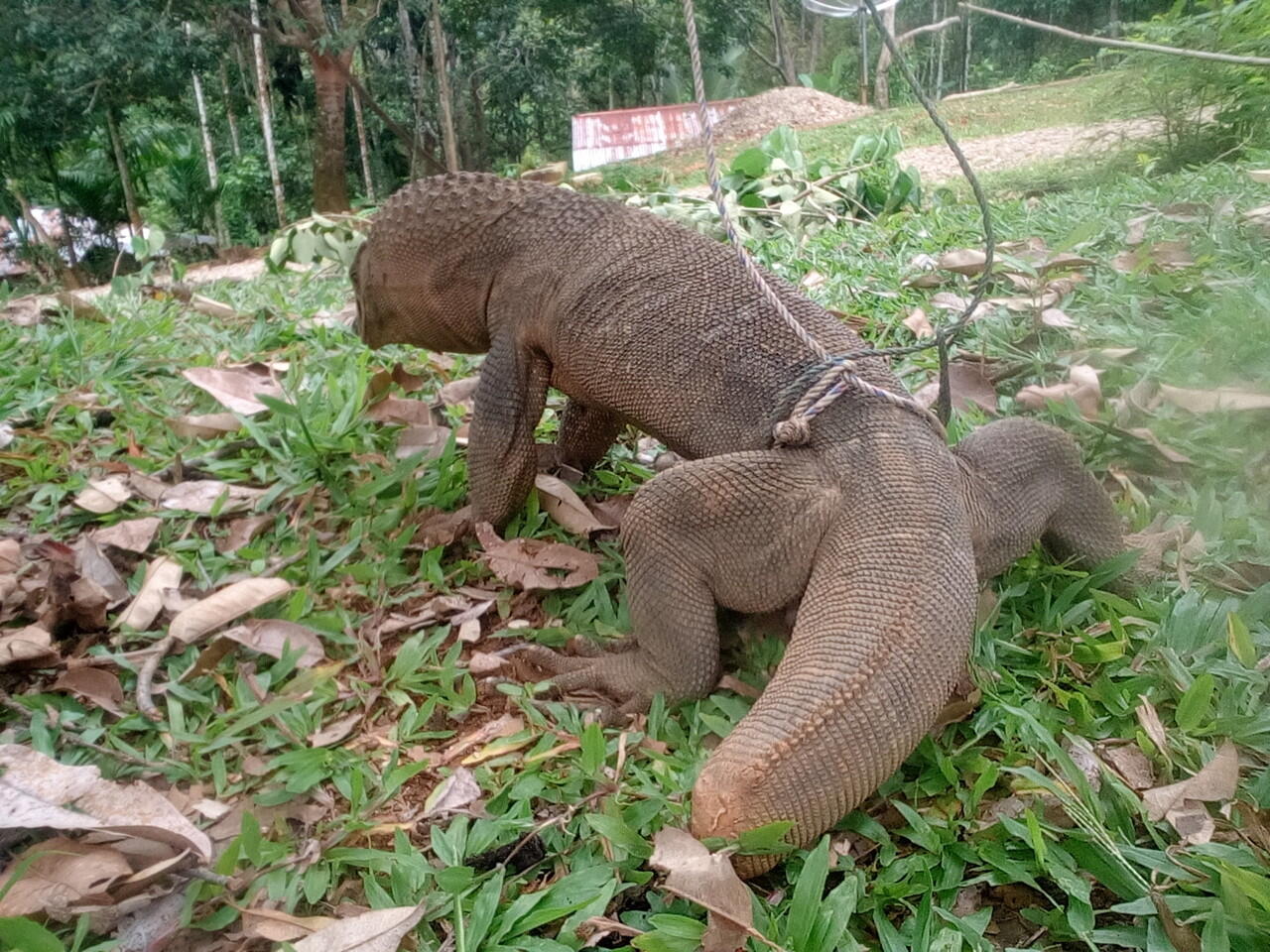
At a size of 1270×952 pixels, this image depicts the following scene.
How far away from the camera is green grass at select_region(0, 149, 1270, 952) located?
154 centimetres

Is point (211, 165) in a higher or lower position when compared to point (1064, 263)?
higher

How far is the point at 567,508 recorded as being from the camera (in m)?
2.88

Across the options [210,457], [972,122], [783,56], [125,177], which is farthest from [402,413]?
[125,177]

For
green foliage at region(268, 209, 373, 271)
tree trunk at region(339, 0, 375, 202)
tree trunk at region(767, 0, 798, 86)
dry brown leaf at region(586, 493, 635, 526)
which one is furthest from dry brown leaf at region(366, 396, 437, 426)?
tree trunk at region(767, 0, 798, 86)

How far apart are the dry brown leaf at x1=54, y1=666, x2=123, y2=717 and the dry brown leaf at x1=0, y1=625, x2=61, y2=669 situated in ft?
0.27

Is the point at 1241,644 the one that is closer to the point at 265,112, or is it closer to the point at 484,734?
the point at 484,734

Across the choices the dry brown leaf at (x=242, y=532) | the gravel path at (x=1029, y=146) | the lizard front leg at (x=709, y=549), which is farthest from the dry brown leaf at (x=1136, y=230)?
the dry brown leaf at (x=242, y=532)

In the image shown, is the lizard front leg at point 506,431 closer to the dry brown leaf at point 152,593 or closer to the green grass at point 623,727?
the green grass at point 623,727

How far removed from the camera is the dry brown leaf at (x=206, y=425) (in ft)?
11.0

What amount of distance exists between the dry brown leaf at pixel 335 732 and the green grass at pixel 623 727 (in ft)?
0.09

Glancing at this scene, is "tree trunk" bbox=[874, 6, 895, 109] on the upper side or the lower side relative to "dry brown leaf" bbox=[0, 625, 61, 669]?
upper

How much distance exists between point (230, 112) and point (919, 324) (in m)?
9.96

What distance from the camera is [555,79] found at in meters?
8.66

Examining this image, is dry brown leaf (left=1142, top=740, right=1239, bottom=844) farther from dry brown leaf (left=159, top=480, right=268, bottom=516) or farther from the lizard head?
dry brown leaf (left=159, top=480, right=268, bottom=516)
